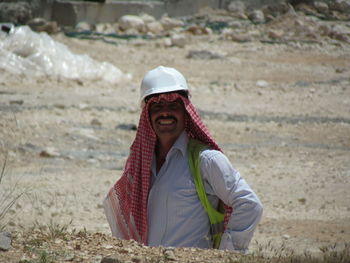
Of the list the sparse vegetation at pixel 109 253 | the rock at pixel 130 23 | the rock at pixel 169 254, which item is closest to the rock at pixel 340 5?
the rock at pixel 130 23

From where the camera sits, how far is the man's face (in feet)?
12.7

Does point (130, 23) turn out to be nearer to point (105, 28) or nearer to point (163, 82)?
point (105, 28)

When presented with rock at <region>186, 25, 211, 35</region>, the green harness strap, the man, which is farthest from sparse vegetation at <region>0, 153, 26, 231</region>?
rock at <region>186, 25, 211, 35</region>

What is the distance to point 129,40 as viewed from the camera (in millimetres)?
16594

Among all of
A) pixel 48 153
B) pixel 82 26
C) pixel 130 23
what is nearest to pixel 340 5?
pixel 130 23

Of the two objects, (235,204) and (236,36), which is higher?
(235,204)

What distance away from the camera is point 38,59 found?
12.1m

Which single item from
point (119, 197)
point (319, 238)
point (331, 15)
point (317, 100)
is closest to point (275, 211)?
point (319, 238)

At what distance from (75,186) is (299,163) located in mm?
2480

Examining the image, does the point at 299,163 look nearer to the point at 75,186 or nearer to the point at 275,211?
the point at 275,211

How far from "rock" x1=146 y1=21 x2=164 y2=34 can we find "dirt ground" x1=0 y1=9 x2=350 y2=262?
6.35 feet

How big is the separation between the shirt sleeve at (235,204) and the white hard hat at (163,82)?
1.45 ft

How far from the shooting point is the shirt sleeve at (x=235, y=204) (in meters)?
3.57

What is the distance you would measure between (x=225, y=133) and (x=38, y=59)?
3.96 meters
